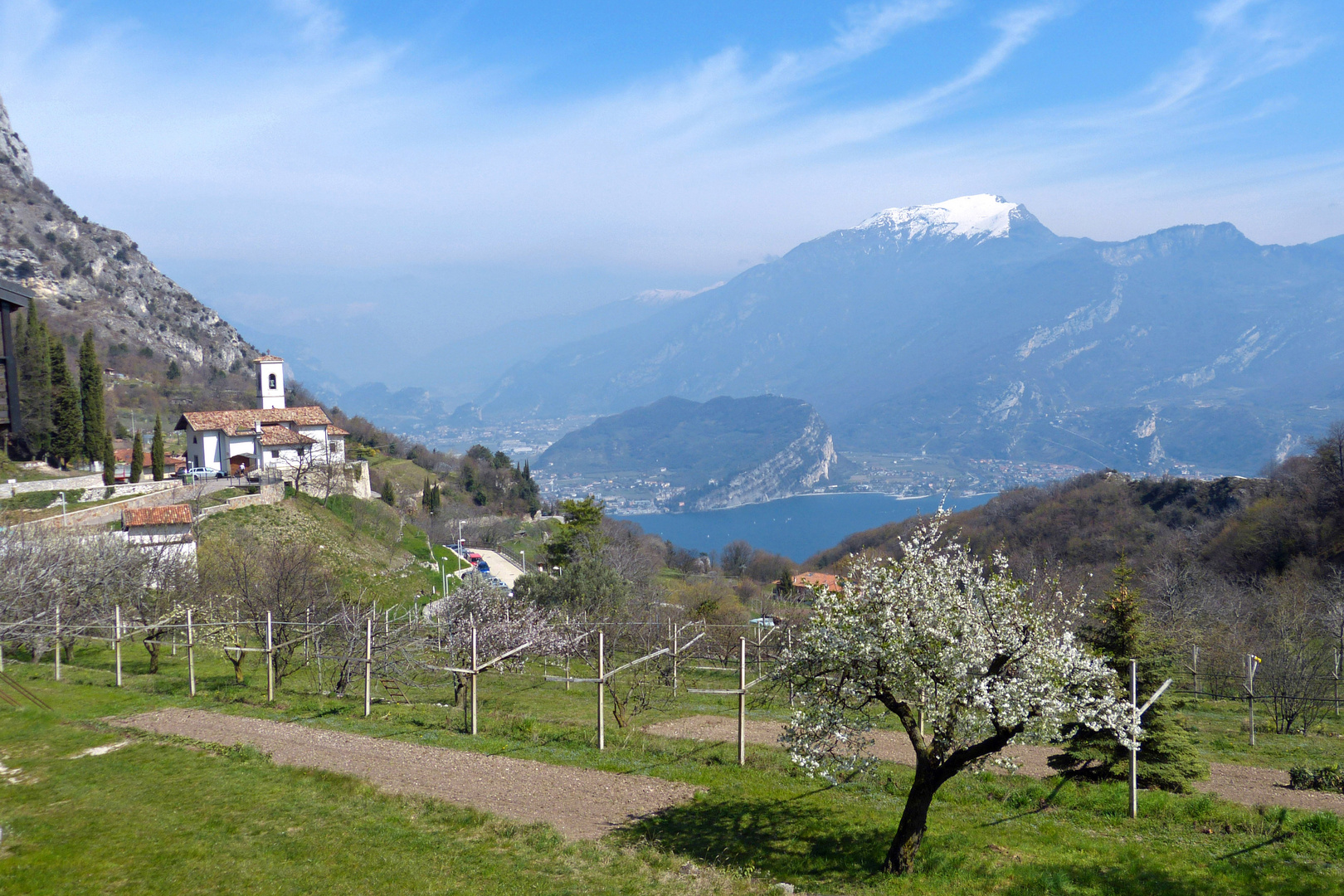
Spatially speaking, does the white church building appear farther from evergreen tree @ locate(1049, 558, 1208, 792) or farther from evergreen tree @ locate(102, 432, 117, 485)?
evergreen tree @ locate(1049, 558, 1208, 792)

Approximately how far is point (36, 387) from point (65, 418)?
222cm

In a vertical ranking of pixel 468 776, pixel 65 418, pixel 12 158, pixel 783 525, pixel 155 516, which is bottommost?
pixel 783 525

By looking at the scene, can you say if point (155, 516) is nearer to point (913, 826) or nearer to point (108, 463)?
point (108, 463)

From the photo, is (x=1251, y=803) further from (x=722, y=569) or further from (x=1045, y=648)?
(x=722, y=569)

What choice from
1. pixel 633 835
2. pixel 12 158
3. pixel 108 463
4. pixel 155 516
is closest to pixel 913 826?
pixel 633 835

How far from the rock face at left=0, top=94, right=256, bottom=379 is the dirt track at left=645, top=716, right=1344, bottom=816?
89.6 meters

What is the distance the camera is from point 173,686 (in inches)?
754

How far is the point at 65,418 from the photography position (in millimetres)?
46562

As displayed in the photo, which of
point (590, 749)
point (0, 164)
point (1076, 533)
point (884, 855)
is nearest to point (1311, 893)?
point (884, 855)

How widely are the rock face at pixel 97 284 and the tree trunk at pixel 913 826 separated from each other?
96472 mm

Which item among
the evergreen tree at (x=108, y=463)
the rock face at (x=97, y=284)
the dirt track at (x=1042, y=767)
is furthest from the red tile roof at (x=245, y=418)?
the dirt track at (x=1042, y=767)

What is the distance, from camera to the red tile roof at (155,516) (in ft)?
114

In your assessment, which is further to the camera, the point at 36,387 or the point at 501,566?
the point at 501,566

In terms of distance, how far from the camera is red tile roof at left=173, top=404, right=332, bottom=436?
55312 mm
